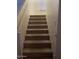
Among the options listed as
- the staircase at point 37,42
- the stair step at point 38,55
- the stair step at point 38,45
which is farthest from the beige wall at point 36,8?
the stair step at point 38,55

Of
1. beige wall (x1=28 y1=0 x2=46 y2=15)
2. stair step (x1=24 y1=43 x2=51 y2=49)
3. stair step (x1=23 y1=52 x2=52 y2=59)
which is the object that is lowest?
stair step (x1=23 y1=52 x2=52 y2=59)

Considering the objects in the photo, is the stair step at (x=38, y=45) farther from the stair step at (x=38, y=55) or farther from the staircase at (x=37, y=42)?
the stair step at (x=38, y=55)

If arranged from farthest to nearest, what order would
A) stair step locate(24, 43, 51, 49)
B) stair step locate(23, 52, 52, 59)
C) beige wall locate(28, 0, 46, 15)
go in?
1. beige wall locate(28, 0, 46, 15)
2. stair step locate(24, 43, 51, 49)
3. stair step locate(23, 52, 52, 59)

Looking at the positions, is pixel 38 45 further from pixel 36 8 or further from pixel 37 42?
pixel 36 8

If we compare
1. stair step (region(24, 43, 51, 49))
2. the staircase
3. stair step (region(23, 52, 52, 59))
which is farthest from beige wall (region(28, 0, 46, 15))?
stair step (region(23, 52, 52, 59))

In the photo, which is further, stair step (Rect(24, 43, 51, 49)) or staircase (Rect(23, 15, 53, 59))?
stair step (Rect(24, 43, 51, 49))

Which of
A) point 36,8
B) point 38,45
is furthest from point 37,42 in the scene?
point 36,8

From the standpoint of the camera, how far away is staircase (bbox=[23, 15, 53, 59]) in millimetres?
3380

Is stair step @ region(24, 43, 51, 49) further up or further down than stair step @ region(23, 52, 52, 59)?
further up

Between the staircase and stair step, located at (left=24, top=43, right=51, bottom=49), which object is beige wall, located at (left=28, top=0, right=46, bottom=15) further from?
stair step, located at (left=24, top=43, right=51, bottom=49)

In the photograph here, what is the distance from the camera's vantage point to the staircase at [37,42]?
133 inches
